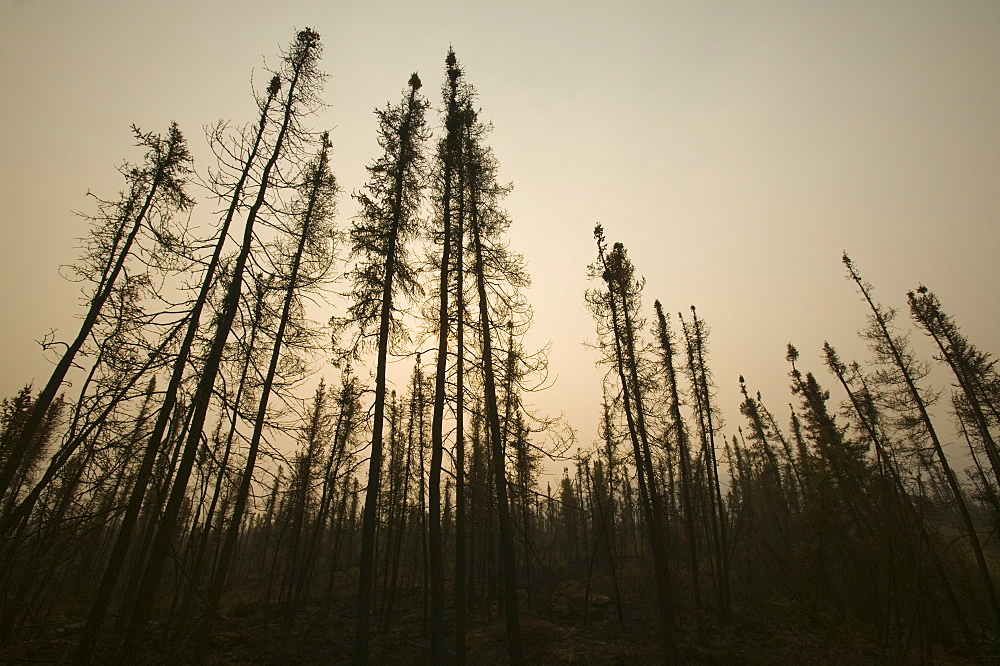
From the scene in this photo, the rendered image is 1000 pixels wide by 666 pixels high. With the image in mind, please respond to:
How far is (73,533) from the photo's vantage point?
4449 mm

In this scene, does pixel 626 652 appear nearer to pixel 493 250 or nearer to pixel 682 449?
pixel 682 449

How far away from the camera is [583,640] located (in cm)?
1670

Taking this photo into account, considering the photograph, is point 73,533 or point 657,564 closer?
point 73,533

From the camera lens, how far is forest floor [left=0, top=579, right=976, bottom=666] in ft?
47.7

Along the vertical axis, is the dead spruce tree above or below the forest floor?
above

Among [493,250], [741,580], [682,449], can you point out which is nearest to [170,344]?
[493,250]

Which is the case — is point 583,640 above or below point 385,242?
below

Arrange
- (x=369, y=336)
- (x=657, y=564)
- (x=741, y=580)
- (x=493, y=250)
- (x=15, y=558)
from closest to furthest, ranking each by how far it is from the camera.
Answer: (x=15, y=558) → (x=369, y=336) → (x=493, y=250) → (x=657, y=564) → (x=741, y=580)

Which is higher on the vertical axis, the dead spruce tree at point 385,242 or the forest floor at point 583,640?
the dead spruce tree at point 385,242

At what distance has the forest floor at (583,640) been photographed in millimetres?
14531

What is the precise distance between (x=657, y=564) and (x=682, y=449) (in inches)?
266

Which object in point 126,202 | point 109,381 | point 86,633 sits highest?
point 126,202

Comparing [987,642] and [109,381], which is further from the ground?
[109,381]

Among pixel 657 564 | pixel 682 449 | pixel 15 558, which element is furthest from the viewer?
pixel 682 449
